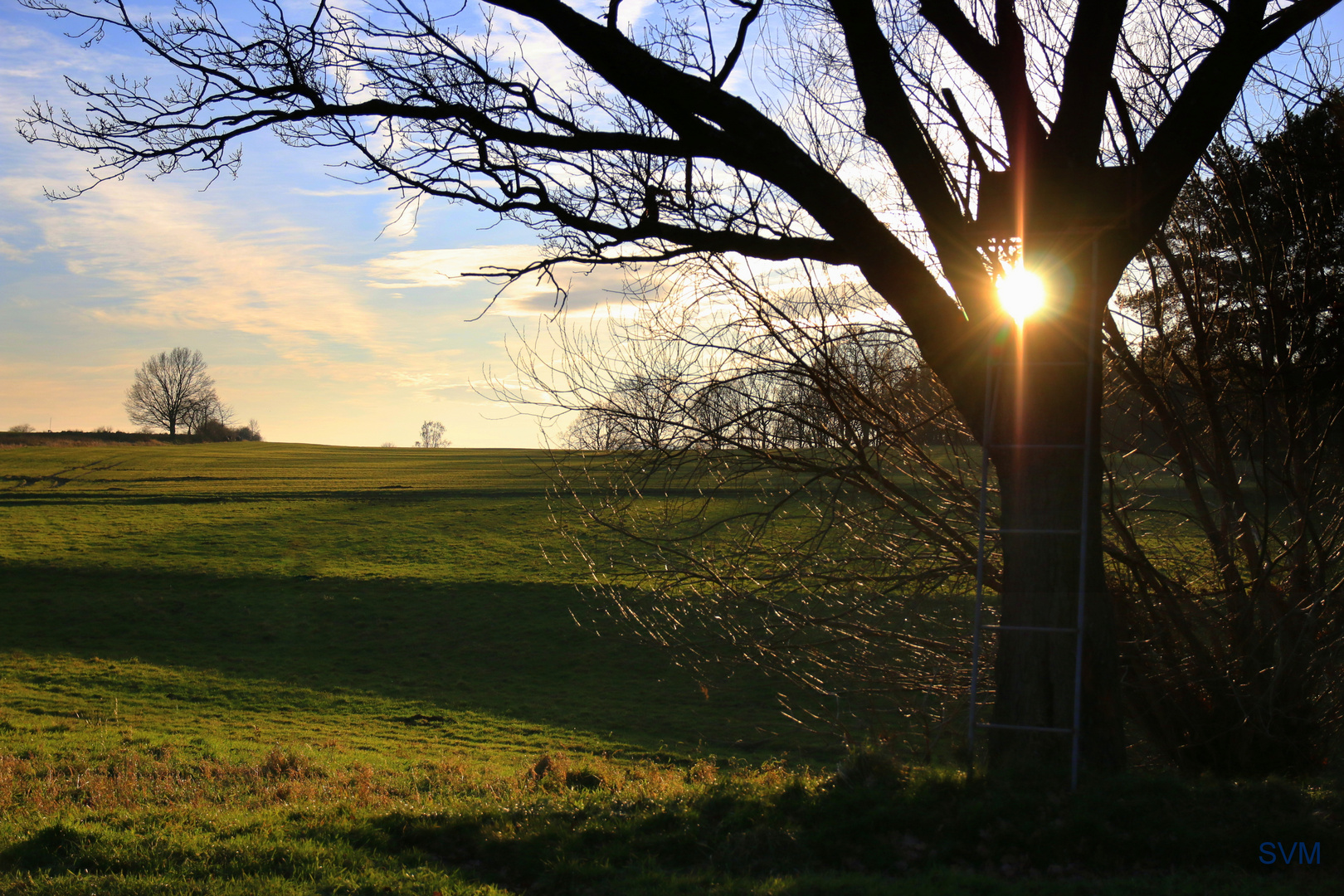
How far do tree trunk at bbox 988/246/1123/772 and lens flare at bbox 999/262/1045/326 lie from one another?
0.27 ft

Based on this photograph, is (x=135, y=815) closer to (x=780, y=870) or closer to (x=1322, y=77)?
(x=780, y=870)

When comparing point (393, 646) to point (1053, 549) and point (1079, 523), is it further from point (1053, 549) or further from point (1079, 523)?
point (1079, 523)

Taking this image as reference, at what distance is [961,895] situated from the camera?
4297mm

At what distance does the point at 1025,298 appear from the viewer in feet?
18.8

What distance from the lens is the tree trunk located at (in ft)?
17.7

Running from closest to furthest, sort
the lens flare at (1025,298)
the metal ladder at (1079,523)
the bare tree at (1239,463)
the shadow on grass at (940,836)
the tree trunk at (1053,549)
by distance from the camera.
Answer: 1. the shadow on grass at (940,836)
2. the metal ladder at (1079,523)
3. the tree trunk at (1053,549)
4. the lens flare at (1025,298)
5. the bare tree at (1239,463)

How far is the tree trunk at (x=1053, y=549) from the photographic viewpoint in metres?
5.40

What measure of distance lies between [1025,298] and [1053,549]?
160 centimetres

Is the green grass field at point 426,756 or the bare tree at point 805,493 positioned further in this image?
the bare tree at point 805,493

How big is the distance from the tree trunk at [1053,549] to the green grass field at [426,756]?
43cm

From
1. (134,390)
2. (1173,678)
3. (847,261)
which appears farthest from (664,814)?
(134,390)

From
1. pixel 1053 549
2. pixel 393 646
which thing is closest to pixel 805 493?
pixel 1053 549

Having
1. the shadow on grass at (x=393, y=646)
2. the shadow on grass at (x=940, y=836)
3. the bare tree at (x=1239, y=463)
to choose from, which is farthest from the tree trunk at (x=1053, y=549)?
the shadow on grass at (x=393, y=646)

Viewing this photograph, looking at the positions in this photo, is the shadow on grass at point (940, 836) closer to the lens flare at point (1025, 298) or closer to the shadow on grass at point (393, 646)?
the lens flare at point (1025, 298)
